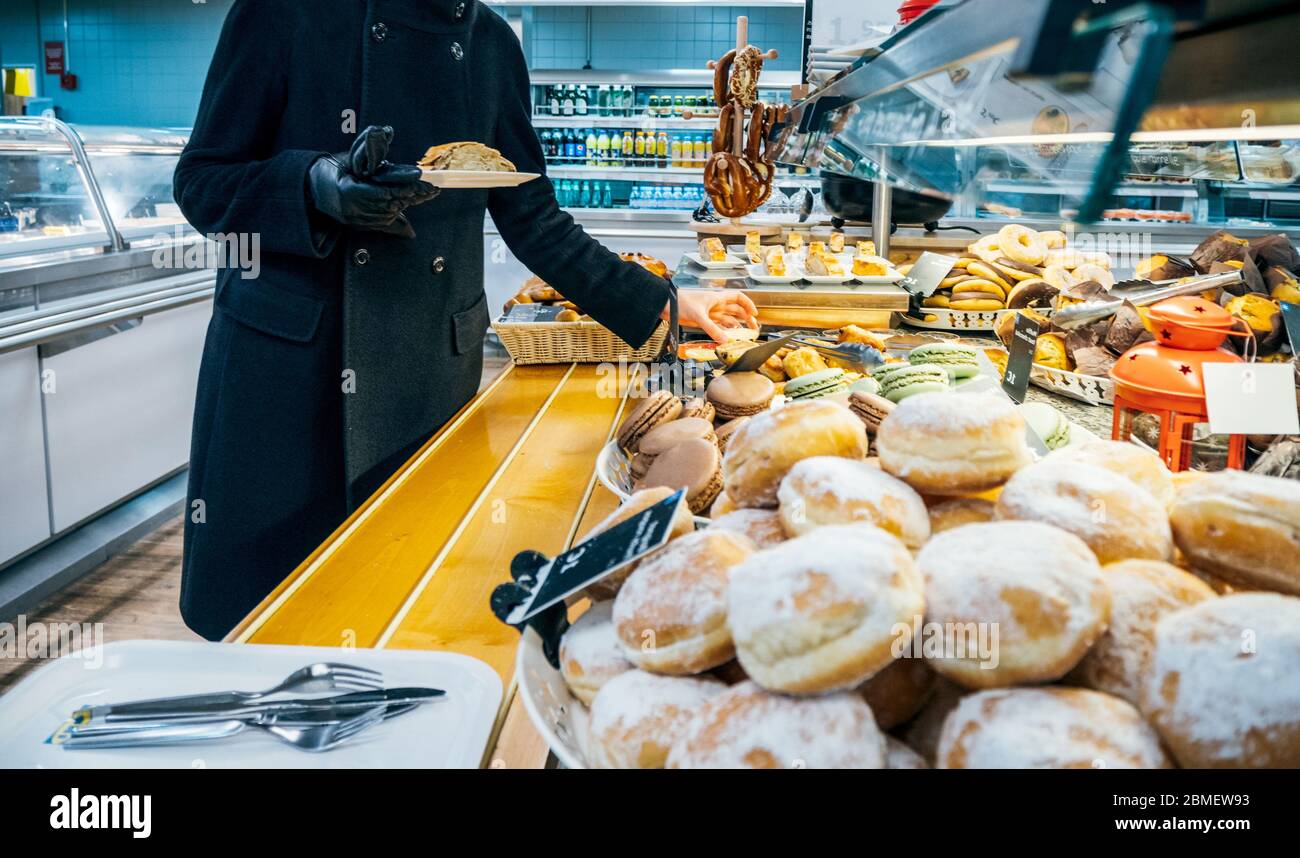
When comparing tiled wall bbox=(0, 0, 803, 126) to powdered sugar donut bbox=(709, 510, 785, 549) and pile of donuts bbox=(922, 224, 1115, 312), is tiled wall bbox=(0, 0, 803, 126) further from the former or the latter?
powdered sugar donut bbox=(709, 510, 785, 549)

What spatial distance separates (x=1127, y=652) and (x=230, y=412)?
1.64 meters

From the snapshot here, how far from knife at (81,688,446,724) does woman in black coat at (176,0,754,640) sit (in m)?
0.93

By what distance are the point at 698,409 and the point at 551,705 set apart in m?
0.74

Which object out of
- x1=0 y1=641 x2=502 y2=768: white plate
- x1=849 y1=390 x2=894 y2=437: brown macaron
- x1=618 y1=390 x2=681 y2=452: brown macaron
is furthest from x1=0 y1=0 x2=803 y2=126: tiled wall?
x1=0 y1=641 x2=502 y2=768: white plate

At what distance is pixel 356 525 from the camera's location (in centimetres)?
137

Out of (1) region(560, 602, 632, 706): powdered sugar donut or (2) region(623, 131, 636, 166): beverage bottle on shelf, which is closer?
(1) region(560, 602, 632, 706): powdered sugar donut

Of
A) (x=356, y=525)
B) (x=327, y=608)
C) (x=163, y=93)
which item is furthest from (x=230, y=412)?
(x=163, y=93)

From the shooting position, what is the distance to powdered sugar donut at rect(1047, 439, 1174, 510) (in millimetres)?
755

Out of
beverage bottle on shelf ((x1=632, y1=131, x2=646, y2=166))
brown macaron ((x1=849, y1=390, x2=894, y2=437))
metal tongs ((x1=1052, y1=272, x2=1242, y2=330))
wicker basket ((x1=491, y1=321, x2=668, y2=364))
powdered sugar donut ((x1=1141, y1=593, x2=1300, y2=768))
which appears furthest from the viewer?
beverage bottle on shelf ((x1=632, y1=131, x2=646, y2=166))

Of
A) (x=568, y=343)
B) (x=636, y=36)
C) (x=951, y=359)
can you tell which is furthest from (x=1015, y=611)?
(x=636, y=36)

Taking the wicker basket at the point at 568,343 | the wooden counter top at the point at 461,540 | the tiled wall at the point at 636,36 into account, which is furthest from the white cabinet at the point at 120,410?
the tiled wall at the point at 636,36

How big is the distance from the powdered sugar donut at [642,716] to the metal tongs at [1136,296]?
1.57 meters

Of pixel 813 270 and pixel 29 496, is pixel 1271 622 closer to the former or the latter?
pixel 813 270

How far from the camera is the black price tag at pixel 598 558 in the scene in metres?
0.71
